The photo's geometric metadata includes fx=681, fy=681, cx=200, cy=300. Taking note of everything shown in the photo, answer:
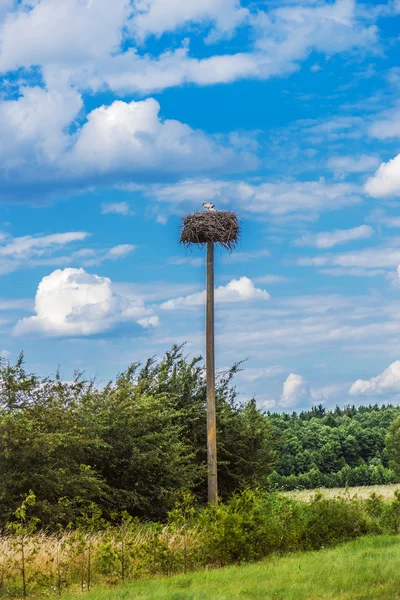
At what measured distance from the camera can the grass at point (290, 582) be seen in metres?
10.4

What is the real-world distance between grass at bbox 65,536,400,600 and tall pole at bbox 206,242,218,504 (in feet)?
27.5

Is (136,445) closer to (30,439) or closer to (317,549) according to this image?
(30,439)

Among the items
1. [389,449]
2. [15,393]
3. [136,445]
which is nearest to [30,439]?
[15,393]

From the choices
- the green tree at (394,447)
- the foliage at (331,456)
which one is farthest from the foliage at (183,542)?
the foliage at (331,456)

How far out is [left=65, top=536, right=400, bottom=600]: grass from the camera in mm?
10438

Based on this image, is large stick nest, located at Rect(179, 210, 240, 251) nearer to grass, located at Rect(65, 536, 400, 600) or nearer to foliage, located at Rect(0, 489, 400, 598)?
foliage, located at Rect(0, 489, 400, 598)

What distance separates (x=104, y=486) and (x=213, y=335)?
598 cm

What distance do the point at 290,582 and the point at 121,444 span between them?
990 centimetres

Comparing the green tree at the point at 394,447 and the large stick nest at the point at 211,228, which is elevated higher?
the large stick nest at the point at 211,228

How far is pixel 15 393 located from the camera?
18984mm

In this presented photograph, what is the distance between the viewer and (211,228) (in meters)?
21.6

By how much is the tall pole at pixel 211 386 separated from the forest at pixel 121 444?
3.02ft

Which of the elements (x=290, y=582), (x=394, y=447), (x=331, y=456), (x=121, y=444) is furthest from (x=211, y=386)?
(x=331, y=456)

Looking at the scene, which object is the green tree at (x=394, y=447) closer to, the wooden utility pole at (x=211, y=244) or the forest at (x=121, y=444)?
the forest at (x=121, y=444)
